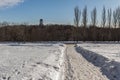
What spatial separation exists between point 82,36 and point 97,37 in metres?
4.88

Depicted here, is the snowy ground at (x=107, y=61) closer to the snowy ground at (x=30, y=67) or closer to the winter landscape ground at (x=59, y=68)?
the winter landscape ground at (x=59, y=68)

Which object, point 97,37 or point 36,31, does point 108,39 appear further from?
point 36,31

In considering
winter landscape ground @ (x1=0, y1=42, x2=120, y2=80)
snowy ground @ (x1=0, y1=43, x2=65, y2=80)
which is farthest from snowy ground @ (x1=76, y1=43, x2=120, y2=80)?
snowy ground @ (x1=0, y1=43, x2=65, y2=80)

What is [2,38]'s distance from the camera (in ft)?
285

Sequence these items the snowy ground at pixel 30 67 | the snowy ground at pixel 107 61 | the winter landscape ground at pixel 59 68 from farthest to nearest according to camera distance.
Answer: the snowy ground at pixel 107 61 < the winter landscape ground at pixel 59 68 < the snowy ground at pixel 30 67

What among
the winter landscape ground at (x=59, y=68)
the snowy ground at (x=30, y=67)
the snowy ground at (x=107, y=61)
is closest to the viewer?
the snowy ground at (x=30, y=67)

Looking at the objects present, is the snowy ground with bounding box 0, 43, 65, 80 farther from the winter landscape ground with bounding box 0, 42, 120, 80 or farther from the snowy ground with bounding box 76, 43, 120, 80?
the snowy ground with bounding box 76, 43, 120, 80

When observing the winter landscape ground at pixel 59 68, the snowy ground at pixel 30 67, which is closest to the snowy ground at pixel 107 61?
the winter landscape ground at pixel 59 68

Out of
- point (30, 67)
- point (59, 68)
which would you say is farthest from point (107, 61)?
point (30, 67)

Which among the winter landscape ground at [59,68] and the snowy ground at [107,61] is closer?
the winter landscape ground at [59,68]

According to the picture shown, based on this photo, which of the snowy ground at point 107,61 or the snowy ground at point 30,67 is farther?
the snowy ground at point 107,61

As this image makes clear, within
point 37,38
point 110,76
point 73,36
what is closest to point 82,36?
point 73,36

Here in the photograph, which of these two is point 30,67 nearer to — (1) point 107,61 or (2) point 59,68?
(2) point 59,68

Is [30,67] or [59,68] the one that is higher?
[30,67]
